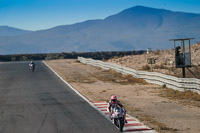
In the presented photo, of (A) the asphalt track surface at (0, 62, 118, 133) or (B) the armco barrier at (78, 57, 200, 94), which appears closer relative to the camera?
(A) the asphalt track surface at (0, 62, 118, 133)

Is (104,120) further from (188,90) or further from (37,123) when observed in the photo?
(188,90)

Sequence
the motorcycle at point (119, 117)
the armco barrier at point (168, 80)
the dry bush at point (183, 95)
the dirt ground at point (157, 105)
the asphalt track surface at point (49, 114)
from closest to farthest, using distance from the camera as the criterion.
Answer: the motorcycle at point (119, 117) < the asphalt track surface at point (49, 114) < the dirt ground at point (157, 105) < the dry bush at point (183, 95) < the armco barrier at point (168, 80)

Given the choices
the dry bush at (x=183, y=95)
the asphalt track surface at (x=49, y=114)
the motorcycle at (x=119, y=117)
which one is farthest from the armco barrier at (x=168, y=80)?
the motorcycle at (x=119, y=117)

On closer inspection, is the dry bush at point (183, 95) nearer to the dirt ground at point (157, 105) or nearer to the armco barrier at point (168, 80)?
the dirt ground at point (157, 105)

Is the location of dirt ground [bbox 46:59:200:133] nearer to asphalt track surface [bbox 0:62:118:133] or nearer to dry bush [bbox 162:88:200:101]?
dry bush [bbox 162:88:200:101]

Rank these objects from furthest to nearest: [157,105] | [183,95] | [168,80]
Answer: [168,80] < [183,95] < [157,105]

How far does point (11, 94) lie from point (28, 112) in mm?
7160

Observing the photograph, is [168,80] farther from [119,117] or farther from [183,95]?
[119,117]

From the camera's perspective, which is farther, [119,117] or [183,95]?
[183,95]

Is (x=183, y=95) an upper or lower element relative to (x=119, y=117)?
lower

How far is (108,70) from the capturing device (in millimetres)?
41094

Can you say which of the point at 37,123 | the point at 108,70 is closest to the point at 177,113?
the point at 37,123

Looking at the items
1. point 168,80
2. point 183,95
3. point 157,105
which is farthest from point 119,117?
point 168,80

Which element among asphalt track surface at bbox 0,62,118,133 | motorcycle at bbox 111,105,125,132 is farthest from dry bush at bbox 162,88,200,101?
motorcycle at bbox 111,105,125,132
